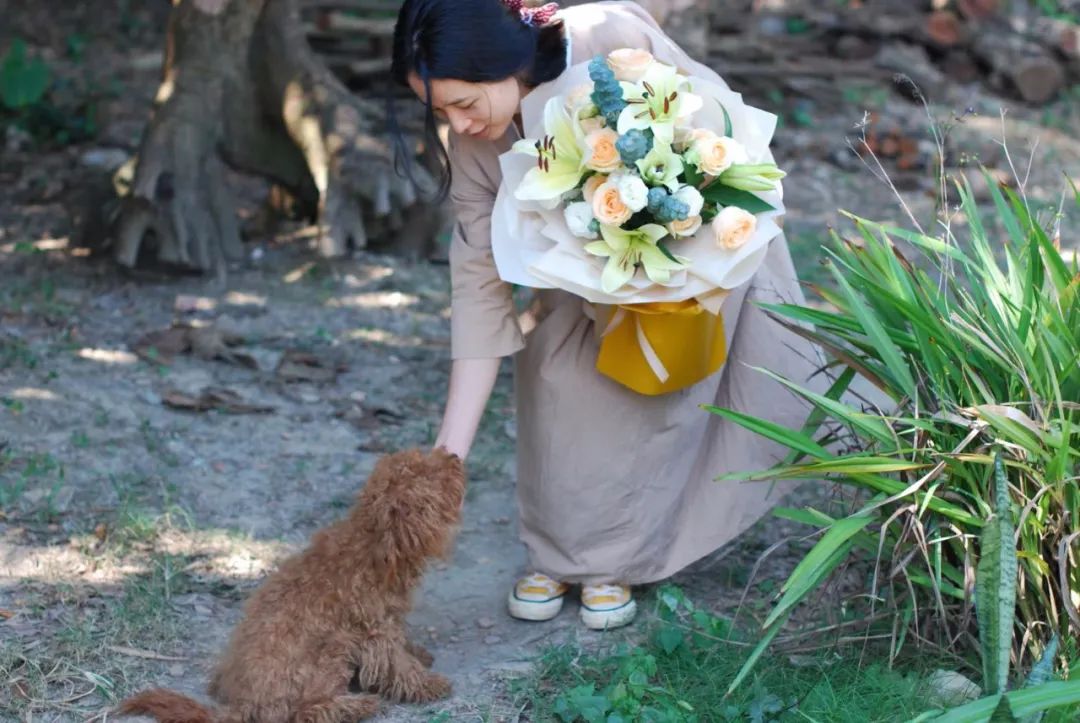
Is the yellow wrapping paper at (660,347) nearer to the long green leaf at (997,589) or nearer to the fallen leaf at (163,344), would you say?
the long green leaf at (997,589)

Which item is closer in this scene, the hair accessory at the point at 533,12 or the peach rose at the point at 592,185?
the peach rose at the point at 592,185

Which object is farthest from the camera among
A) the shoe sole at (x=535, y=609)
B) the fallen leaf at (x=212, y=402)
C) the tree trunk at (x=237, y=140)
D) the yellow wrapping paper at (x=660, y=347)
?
the tree trunk at (x=237, y=140)

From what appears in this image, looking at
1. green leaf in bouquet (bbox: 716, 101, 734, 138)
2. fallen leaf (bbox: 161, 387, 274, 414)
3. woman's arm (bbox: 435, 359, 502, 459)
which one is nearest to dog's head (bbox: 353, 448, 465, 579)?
woman's arm (bbox: 435, 359, 502, 459)

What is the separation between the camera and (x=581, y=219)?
285 cm

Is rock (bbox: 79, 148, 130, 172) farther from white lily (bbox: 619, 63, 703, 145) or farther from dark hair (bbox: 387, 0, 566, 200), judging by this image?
white lily (bbox: 619, 63, 703, 145)

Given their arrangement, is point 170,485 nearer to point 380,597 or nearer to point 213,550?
point 213,550

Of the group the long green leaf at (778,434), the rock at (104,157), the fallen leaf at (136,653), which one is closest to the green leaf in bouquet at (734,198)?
the long green leaf at (778,434)

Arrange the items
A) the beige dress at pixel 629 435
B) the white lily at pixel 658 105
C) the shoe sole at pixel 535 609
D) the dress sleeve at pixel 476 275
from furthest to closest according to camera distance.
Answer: the shoe sole at pixel 535 609
the beige dress at pixel 629 435
the dress sleeve at pixel 476 275
the white lily at pixel 658 105

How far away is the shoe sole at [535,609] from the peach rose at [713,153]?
4.26 ft

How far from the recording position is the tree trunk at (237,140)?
18.1 ft

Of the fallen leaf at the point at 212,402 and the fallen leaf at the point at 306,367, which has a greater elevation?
the fallen leaf at the point at 212,402

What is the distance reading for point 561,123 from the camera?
291 cm

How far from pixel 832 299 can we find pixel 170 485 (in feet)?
6.92

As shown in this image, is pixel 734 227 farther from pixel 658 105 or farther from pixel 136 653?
pixel 136 653
